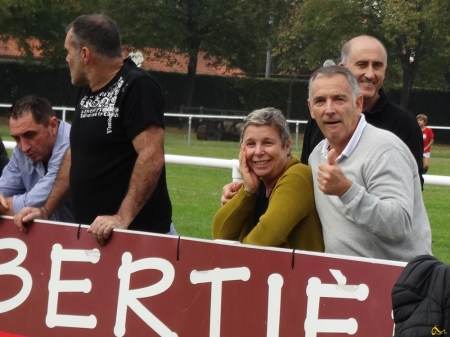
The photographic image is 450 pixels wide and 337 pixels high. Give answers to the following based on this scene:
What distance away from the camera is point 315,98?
418 centimetres

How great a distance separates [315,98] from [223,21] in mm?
47478

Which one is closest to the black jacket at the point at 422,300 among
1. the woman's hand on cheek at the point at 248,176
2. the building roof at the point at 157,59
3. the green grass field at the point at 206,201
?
the woman's hand on cheek at the point at 248,176

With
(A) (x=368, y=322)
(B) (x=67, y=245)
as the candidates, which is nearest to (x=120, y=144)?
(B) (x=67, y=245)

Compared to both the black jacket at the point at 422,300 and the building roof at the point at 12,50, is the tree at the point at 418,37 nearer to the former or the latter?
the building roof at the point at 12,50

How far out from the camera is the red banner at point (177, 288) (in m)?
3.98

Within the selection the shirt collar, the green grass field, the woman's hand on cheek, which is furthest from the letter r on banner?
the green grass field

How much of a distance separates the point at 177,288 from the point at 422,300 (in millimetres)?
1358

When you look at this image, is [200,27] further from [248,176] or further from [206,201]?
[248,176]

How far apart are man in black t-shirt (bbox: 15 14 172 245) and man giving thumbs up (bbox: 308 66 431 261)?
3.43ft

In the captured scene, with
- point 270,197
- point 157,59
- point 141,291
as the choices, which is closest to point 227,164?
point 141,291

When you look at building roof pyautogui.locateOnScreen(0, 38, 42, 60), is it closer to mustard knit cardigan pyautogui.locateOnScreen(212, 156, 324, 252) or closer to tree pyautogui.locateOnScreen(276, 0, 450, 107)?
tree pyautogui.locateOnScreen(276, 0, 450, 107)

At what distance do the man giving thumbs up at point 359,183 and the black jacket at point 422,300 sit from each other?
1.09 feet

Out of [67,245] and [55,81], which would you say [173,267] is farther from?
[55,81]

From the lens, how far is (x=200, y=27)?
166ft
